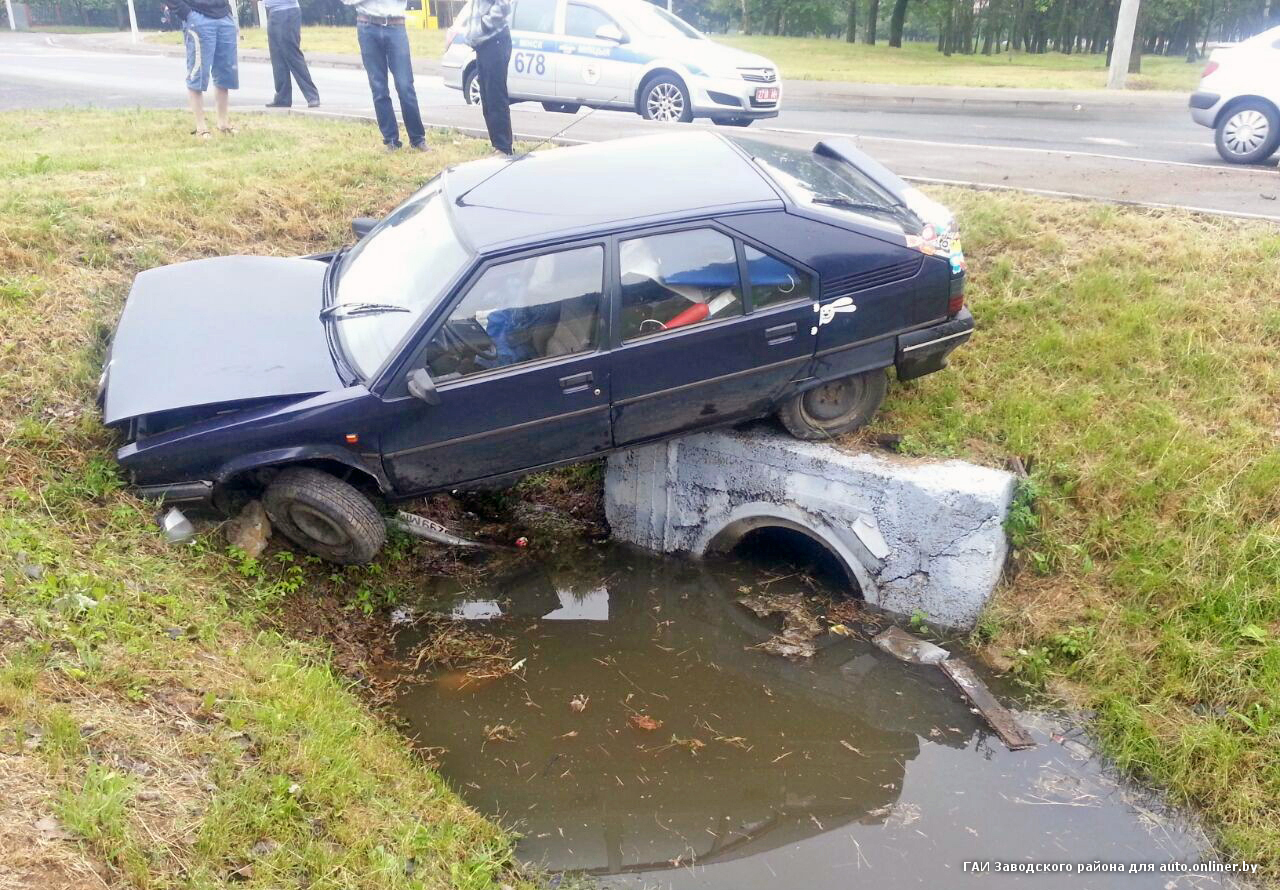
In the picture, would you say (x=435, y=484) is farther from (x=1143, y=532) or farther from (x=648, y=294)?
(x=1143, y=532)

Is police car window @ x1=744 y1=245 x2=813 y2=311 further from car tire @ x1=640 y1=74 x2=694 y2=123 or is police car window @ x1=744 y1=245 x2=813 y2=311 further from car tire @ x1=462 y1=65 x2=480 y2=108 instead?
car tire @ x1=462 y1=65 x2=480 y2=108

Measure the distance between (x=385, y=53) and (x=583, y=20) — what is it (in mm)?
3988

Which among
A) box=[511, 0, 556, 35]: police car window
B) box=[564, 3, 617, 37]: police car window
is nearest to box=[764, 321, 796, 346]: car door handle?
box=[564, 3, 617, 37]: police car window

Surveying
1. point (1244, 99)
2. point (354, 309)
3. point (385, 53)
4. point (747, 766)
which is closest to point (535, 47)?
point (385, 53)

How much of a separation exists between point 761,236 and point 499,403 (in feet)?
5.18

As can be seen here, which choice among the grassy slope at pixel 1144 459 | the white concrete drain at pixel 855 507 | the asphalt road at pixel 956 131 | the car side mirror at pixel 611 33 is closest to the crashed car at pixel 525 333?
the white concrete drain at pixel 855 507

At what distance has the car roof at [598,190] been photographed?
4.82 m

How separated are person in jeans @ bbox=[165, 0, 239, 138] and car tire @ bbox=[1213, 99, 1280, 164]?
31.7ft

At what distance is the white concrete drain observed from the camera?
5.44 meters

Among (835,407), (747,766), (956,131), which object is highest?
(956,131)

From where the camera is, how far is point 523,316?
187 inches

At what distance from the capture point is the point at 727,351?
5.02 meters

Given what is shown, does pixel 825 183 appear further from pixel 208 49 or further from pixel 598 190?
pixel 208 49

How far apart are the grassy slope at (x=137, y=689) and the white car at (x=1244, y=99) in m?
9.48
